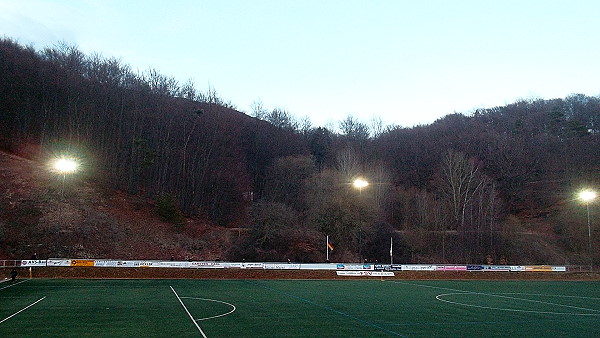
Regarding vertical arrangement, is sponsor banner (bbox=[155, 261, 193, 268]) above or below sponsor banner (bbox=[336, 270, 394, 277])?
above

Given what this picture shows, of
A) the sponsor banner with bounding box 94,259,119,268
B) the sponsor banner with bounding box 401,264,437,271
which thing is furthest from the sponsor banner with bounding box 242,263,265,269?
the sponsor banner with bounding box 401,264,437,271

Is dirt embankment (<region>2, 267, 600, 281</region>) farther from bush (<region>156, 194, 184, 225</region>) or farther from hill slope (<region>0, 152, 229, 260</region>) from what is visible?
bush (<region>156, 194, 184, 225</region>)

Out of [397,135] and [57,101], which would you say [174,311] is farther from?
[397,135]

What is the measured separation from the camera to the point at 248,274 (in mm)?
39625

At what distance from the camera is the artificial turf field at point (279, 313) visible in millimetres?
15156

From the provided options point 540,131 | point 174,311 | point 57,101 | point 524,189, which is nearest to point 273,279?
point 174,311

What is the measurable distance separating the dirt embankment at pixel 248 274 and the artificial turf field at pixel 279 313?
20.0 ft

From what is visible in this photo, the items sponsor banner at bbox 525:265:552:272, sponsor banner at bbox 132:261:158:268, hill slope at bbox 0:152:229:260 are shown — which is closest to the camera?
sponsor banner at bbox 132:261:158:268

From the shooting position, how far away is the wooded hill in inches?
2269

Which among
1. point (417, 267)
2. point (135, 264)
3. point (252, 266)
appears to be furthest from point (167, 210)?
point (417, 267)

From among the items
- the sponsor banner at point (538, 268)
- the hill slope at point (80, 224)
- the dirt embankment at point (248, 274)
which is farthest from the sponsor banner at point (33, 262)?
the sponsor banner at point (538, 268)

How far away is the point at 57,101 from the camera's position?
66188 mm

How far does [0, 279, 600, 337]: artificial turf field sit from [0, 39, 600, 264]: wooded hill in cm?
2596

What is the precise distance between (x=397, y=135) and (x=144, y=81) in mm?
57717
